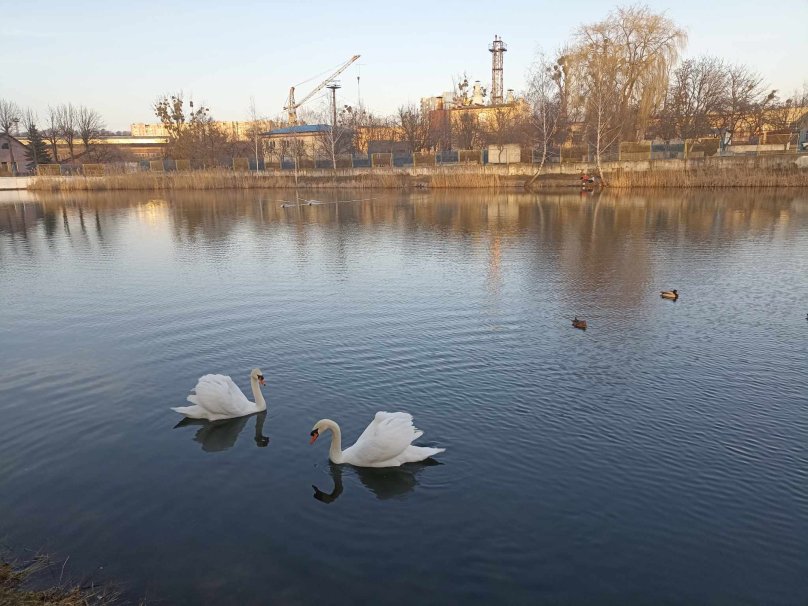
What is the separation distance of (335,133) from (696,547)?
84444mm

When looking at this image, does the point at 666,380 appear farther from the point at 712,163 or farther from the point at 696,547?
the point at 712,163

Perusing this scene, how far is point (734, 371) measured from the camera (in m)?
12.6

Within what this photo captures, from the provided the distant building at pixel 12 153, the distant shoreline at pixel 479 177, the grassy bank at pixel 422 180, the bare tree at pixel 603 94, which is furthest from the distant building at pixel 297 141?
the distant building at pixel 12 153

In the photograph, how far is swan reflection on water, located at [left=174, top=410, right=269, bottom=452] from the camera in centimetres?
1034

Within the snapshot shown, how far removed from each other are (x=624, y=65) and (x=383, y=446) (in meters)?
64.2

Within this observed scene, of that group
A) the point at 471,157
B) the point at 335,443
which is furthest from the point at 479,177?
the point at 335,443

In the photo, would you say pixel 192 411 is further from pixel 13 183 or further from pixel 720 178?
pixel 13 183

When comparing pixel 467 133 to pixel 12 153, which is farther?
pixel 12 153

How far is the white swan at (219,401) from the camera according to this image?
35.5ft

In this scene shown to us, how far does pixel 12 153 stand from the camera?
102438 millimetres

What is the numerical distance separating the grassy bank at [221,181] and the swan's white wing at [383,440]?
195ft

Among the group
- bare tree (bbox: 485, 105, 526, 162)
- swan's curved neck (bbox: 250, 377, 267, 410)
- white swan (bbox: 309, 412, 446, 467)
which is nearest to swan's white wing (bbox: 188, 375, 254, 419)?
swan's curved neck (bbox: 250, 377, 267, 410)

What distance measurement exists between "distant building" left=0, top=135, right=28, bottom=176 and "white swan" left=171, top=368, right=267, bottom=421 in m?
105

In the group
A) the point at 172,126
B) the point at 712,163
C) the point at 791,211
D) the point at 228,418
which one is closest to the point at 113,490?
the point at 228,418
